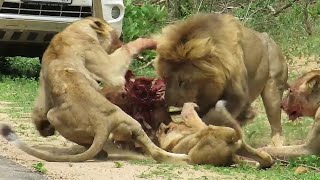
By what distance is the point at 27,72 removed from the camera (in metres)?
14.9

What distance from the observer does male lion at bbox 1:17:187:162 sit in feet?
23.0

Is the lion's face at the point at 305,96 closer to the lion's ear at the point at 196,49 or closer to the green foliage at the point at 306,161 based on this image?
the green foliage at the point at 306,161

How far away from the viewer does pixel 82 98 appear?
7.07 m

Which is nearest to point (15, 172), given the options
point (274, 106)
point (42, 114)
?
point (42, 114)

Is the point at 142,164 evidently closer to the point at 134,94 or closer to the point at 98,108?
the point at 98,108

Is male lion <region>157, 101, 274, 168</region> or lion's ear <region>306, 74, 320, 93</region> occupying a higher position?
lion's ear <region>306, 74, 320, 93</region>

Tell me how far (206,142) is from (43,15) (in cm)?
638

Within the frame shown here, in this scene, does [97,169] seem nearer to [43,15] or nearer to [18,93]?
[18,93]

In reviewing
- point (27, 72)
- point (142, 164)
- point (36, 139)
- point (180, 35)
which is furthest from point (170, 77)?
point (27, 72)

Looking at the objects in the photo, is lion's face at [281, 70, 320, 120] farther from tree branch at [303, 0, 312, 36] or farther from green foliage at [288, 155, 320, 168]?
tree branch at [303, 0, 312, 36]

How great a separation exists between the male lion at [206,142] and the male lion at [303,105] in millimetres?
554

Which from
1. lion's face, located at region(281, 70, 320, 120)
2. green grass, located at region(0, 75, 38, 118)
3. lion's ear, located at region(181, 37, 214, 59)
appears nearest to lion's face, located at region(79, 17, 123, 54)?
lion's ear, located at region(181, 37, 214, 59)

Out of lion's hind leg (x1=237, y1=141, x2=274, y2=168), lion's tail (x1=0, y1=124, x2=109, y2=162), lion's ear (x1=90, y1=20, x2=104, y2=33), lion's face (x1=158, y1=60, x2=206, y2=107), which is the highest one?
lion's ear (x1=90, y1=20, x2=104, y2=33)

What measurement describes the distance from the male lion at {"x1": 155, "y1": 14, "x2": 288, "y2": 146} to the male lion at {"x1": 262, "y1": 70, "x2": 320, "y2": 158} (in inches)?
17.2
